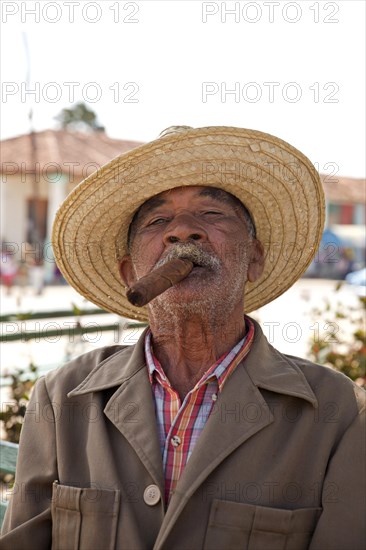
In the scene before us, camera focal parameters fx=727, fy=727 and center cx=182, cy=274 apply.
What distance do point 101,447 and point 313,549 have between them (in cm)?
70

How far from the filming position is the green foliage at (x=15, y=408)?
3.64 metres

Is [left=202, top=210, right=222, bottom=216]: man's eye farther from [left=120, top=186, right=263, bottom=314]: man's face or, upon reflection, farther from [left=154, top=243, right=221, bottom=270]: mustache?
[left=154, top=243, right=221, bottom=270]: mustache

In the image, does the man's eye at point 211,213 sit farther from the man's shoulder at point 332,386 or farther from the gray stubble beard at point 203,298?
the man's shoulder at point 332,386

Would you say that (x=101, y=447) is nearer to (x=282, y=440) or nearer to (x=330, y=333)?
(x=282, y=440)

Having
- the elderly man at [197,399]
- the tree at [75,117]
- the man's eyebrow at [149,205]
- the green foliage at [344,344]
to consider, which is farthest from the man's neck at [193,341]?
the tree at [75,117]

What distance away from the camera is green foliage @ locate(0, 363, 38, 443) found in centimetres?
364

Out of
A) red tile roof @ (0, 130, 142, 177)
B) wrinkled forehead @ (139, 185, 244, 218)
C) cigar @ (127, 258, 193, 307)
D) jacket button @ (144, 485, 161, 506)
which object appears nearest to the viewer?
cigar @ (127, 258, 193, 307)

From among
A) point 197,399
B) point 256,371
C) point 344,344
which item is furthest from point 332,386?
point 344,344

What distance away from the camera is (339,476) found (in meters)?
2.06

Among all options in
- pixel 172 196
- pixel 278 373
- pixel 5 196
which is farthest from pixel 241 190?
pixel 5 196

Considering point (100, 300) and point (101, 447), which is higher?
point (100, 300)

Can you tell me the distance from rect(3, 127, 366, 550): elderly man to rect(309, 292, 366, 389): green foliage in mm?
1904

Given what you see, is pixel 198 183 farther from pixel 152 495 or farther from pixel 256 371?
pixel 152 495

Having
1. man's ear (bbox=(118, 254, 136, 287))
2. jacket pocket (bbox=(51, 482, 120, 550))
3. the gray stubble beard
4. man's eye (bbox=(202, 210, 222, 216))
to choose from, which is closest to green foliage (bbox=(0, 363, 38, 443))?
man's ear (bbox=(118, 254, 136, 287))
